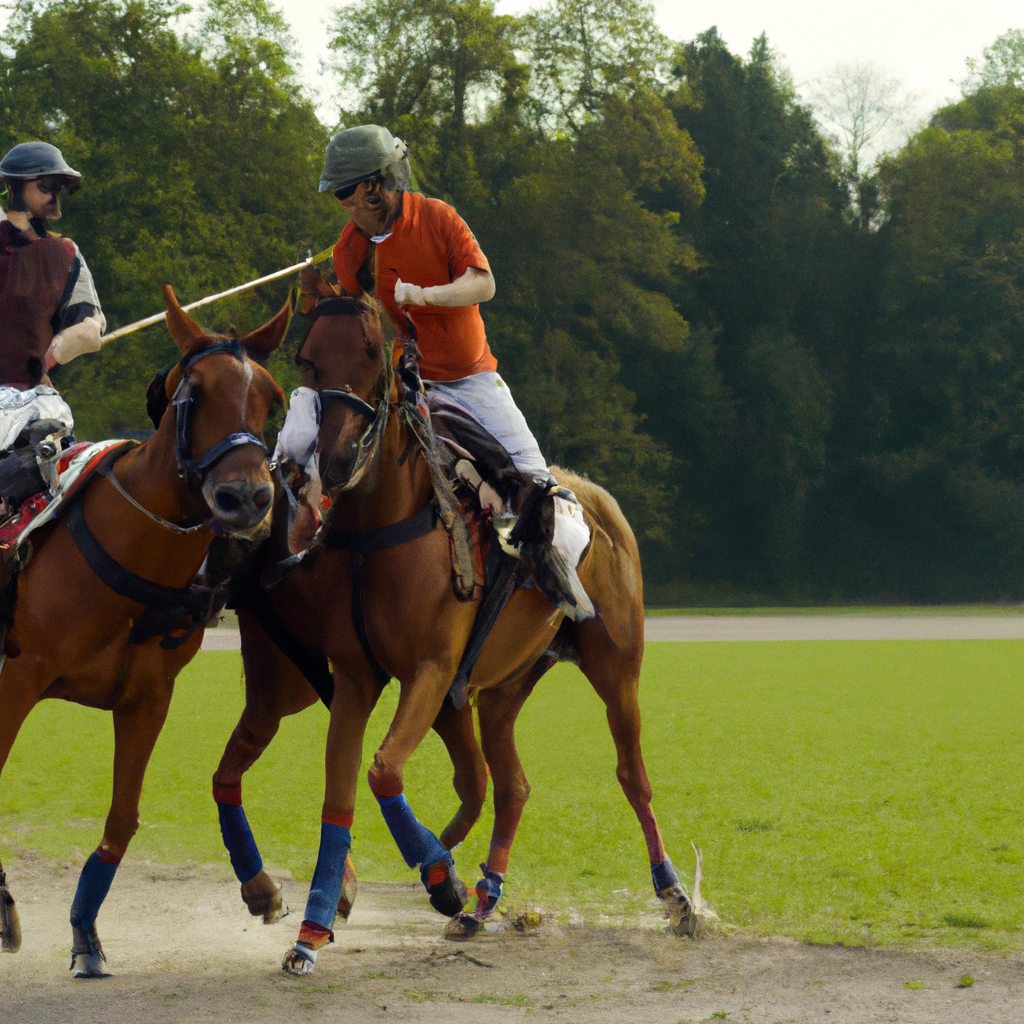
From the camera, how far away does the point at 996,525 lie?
34.8 metres

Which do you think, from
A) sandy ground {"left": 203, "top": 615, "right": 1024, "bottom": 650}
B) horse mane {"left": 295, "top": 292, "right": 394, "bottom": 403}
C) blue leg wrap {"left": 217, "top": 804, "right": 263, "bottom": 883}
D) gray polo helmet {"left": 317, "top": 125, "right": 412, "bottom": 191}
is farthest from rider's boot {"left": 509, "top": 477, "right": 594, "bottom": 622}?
sandy ground {"left": 203, "top": 615, "right": 1024, "bottom": 650}

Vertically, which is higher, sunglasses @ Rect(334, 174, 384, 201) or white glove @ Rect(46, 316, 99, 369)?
sunglasses @ Rect(334, 174, 384, 201)

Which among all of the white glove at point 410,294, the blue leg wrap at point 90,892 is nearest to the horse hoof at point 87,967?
the blue leg wrap at point 90,892

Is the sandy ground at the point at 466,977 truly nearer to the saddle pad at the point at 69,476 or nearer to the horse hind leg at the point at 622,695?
the horse hind leg at the point at 622,695

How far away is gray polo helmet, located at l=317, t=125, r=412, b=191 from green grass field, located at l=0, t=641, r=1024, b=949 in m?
3.70

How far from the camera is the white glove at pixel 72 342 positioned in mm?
5457

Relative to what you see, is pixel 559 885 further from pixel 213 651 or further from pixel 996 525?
pixel 996 525

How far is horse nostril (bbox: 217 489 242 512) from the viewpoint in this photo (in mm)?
4465

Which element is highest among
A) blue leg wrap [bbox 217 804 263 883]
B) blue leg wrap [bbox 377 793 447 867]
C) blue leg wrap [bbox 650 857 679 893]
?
blue leg wrap [bbox 377 793 447 867]

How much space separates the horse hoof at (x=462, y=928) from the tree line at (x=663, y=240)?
23.2m

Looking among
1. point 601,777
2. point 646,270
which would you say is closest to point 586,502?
point 601,777

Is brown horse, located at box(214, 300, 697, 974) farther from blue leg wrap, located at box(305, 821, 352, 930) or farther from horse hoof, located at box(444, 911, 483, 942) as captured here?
horse hoof, located at box(444, 911, 483, 942)

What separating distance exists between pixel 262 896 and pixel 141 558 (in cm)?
180

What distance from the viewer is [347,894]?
5.96 metres
